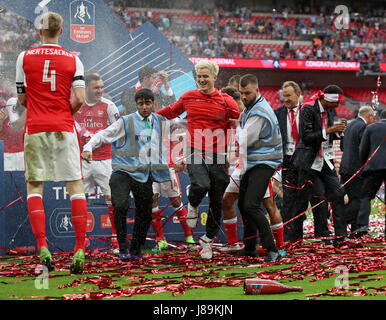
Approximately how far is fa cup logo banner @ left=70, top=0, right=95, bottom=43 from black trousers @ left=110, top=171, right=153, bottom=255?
10.1ft

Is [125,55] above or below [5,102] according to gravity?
above

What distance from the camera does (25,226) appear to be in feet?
22.5

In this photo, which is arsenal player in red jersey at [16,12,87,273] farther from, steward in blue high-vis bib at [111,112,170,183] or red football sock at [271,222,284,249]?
red football sock at [271,222,284,249]

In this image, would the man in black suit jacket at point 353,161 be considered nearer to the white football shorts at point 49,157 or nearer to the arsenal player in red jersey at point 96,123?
the arsenal player in red jersey at point 96,123

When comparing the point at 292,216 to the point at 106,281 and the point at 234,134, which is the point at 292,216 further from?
the point at 106,281

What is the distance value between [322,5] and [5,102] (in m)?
33.6

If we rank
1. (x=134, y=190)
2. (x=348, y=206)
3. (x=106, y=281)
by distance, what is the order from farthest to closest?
(x=348, y=206) < (x=134, y=190) < (x=106, y=281)

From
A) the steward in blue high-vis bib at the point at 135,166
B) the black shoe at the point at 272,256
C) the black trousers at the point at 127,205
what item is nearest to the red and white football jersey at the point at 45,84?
the steward in blue high-vis bib at the point at 135,166

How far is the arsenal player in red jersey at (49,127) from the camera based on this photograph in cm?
484

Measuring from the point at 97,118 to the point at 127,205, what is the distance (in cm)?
193

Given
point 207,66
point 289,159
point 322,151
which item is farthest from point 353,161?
point 207,66

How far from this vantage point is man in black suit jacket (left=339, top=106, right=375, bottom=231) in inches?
345

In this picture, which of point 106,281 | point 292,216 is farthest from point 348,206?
point 106,281

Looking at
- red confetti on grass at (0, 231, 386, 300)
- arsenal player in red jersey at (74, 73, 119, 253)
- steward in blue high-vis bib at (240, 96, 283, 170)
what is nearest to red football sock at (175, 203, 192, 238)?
red confetti on grass at (0, 231, 386, 300)
